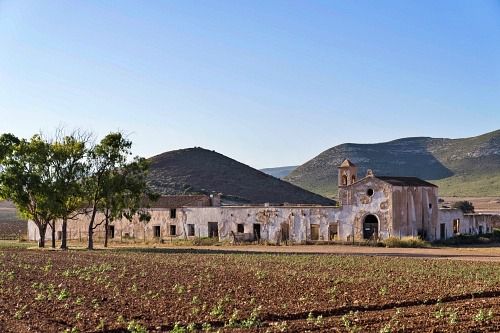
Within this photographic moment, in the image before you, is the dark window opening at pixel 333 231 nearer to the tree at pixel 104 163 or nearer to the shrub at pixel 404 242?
the shrub at pixel 404 242

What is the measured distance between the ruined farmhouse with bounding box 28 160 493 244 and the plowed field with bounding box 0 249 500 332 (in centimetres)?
1774

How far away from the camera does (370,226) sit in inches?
1991

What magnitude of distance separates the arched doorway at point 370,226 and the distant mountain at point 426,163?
77958 mm

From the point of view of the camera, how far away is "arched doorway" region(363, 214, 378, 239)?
50.4 meters

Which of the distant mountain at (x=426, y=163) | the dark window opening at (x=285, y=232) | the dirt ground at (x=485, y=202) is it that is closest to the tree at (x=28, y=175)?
the dark window opening at (x=285, y=232)

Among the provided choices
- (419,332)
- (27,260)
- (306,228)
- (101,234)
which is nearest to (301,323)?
(419,332)

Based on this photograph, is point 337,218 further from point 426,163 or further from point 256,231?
point 426,163

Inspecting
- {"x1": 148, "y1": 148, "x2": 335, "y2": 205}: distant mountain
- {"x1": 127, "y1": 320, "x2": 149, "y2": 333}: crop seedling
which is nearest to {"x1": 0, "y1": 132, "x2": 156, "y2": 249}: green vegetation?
{"x1": 127, "y1": 320, "x2": 149, "y2": 333}: crop seedling

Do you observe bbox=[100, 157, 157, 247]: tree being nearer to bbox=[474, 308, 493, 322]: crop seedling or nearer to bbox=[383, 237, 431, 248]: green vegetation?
bbox=[383, 237, 431, 248]: green vegetation

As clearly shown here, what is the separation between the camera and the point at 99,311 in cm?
1761

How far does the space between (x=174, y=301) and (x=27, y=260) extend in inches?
652

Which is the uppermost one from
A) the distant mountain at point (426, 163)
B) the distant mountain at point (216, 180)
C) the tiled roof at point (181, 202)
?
the distant mountain at point (426, 163)

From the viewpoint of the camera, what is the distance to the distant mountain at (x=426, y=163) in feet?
449

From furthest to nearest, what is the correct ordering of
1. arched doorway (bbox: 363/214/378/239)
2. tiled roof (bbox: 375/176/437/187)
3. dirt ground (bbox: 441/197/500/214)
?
dirt ground (bbox: 441/197/500/214), arched doorway (bbox: 363/214/378/239), tiled roof (bbox: 375/176/437/187)
